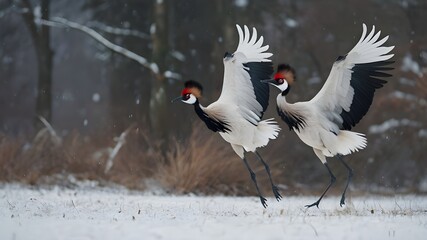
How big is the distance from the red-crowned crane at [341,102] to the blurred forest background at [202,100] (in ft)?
16.2

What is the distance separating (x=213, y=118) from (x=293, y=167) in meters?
9.35

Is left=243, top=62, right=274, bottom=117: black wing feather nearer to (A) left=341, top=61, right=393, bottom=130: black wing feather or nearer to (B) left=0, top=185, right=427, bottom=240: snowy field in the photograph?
(A) left=341, top=61, right=393, bottom=130: black wing feather

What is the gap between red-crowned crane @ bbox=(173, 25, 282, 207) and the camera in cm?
1020

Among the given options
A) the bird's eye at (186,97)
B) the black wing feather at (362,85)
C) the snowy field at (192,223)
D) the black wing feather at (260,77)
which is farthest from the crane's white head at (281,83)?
the snowy field at (192,223)

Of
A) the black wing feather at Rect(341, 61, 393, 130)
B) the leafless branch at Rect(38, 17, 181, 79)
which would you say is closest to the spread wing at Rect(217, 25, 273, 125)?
the black wing feather at Rect(341, 61, 393, 130)

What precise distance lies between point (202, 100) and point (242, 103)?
9055mm

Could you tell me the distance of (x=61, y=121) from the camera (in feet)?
136

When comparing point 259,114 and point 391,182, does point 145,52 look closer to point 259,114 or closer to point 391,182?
point 391,182

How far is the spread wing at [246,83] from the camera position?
10539 mm

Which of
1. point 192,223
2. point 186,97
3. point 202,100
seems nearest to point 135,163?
point 202,100

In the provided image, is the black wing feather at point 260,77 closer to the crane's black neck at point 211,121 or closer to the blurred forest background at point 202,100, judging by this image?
the crane's black neck at point 211,121

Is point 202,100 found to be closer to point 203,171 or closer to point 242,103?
point 203,171

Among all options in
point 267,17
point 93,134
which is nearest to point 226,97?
point 93,134

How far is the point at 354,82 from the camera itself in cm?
1022
